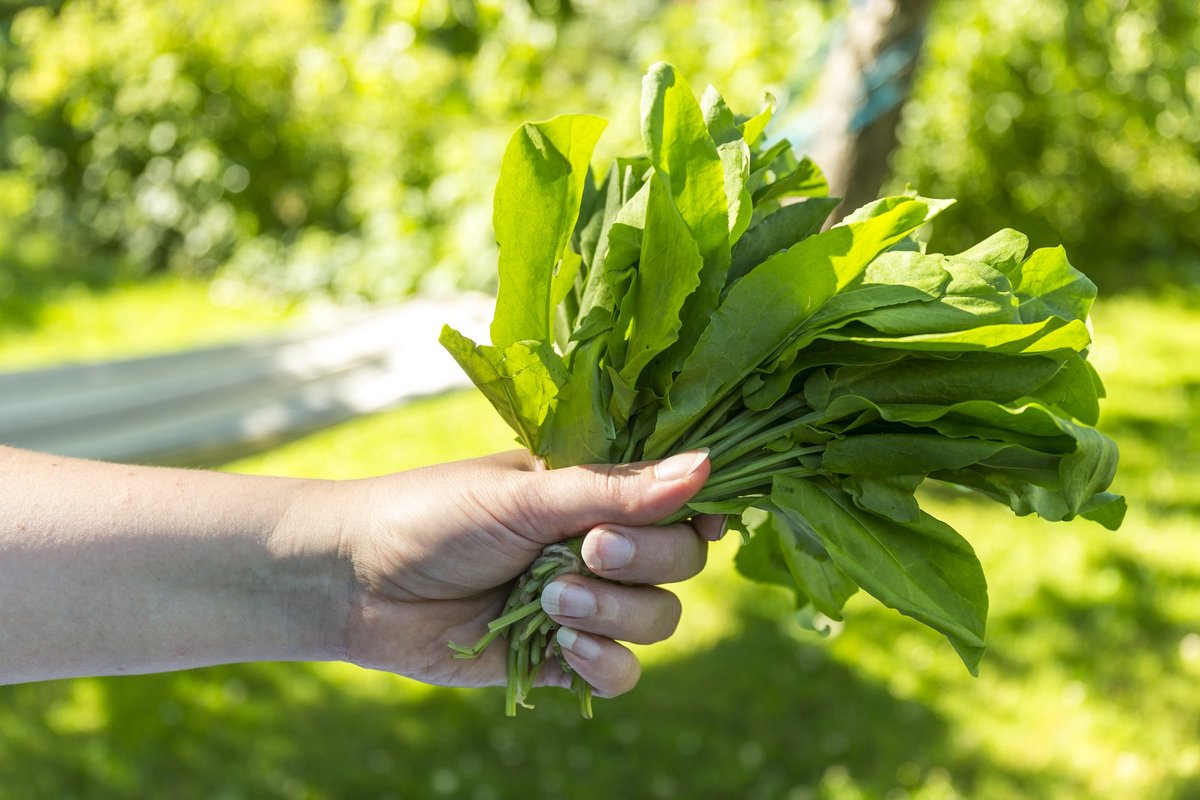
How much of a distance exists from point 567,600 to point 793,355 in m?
0.43

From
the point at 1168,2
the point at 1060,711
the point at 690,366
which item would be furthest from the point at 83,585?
the point at 1168,2

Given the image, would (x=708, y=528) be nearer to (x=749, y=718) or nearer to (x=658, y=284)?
Answer: (x=658, y=284)

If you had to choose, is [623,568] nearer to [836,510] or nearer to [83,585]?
[836,510]

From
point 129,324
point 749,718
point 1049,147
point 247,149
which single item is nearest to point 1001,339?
point 749,718

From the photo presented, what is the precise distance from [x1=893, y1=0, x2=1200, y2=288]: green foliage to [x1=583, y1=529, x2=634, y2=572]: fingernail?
4.45m

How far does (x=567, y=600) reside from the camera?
1388 millimetres

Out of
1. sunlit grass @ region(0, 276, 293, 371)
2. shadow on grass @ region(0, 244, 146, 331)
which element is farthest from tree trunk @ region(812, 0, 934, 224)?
shadow on grass @ region(0, 244, 146, 331)

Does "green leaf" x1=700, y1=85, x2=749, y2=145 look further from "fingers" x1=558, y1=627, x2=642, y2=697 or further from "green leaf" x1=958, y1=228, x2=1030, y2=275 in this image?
"fingers" x1=558, y1=627, x2=642, y2=697

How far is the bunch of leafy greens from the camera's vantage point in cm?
124

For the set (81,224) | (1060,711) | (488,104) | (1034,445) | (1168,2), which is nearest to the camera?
(1034,445)

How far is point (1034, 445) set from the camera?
4.17 feet

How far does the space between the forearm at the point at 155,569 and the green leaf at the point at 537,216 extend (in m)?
0.41

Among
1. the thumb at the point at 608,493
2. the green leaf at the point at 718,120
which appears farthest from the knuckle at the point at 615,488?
the green leaf at the point at 718,120

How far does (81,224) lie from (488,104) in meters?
3.62
